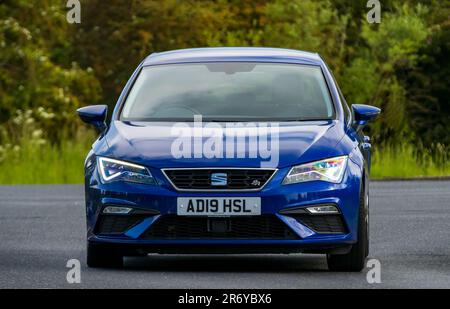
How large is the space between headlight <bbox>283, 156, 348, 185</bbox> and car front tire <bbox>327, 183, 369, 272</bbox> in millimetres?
273

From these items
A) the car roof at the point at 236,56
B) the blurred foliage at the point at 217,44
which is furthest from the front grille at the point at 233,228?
the blurred foliage at the point at 217,44

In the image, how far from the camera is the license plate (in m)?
11.3

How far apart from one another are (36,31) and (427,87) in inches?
428

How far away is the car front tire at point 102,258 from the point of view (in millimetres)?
11961

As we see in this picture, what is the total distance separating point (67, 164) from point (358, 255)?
20.1 m

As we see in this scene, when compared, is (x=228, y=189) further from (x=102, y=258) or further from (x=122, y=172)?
(x=102, y=258)

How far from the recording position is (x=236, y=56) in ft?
43.3

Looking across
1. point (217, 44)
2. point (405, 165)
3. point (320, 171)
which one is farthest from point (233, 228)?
point (217, 44)

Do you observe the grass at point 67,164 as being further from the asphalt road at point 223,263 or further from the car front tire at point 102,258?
the car front tire at point 102,258

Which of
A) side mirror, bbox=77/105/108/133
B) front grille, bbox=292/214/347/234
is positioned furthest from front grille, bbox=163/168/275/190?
side mirror, bbox=77/105/108/133

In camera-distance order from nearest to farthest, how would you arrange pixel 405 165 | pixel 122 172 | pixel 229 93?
pixel 122 172
pixel 229 93
pixel 405 165

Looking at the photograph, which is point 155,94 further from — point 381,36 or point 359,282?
point 381,36

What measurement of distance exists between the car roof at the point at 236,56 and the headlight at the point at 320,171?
1.84 meters

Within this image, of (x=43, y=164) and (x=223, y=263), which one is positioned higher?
(x=223, y=263)
